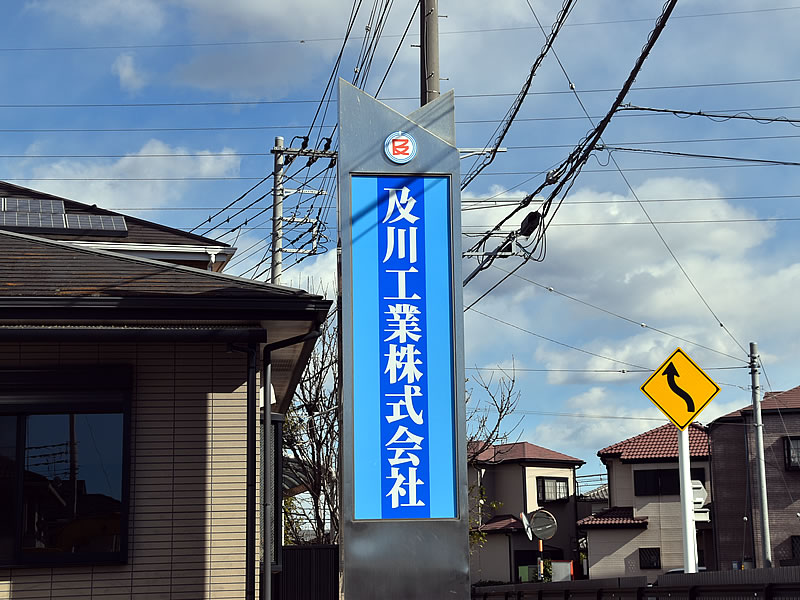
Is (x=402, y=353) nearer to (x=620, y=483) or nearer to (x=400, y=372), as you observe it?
(x=400, y=372)

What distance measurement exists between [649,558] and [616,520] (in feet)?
7.55

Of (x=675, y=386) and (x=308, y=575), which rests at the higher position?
(x=675, y=386)

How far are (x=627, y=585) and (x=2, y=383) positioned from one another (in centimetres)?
1095

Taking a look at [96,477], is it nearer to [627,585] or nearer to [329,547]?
[329,547]

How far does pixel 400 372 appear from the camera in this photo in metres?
8.43

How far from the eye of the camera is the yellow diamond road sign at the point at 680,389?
11234 mm

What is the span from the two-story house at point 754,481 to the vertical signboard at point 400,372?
3374 cm

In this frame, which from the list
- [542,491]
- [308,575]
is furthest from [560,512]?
[308,575]

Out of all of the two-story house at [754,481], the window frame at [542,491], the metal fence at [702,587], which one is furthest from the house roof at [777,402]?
the metal fence at [702,587]

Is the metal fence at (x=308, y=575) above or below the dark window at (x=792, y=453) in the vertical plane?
below

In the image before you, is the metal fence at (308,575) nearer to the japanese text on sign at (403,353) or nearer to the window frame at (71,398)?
the window frame at (71,398)

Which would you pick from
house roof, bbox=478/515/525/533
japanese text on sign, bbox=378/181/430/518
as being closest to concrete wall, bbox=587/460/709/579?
house roof, bbox=478/515/525/533

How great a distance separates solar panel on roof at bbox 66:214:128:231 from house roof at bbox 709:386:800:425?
32.7 m

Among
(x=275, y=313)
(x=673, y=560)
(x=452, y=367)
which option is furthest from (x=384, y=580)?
(x=673, y=560)
